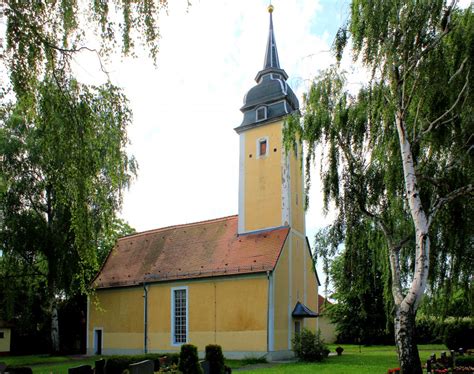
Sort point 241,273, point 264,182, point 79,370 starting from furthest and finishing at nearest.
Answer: point 264,182
point 241,273
point 79,370

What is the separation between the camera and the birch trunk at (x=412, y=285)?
12.3m

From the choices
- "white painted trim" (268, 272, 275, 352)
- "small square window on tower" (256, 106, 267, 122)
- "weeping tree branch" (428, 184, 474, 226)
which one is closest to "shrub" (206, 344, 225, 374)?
"weeping tree branch" (428, 184, 474, 226)

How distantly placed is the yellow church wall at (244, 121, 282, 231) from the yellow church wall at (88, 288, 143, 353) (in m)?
8.38

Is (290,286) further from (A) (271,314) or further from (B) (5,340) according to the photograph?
(B) (5,340)

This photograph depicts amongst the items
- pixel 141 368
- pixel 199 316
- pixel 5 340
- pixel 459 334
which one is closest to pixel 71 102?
pixel 141 368

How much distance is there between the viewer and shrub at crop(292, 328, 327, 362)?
22172 mm

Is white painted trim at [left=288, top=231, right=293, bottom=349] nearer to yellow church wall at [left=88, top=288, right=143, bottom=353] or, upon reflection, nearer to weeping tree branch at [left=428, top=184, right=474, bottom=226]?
yellow church wall at [left=88, top=288, right=143, bottom=353]

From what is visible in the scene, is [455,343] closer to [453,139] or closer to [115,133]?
[453,139]

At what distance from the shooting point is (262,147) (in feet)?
93.3

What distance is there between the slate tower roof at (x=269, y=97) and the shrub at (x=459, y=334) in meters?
14.8

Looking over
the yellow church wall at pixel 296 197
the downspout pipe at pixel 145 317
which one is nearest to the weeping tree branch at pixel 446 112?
the yellow church wall at pixel 296 197

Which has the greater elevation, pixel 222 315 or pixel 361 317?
pixel 222 315

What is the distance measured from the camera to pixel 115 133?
8.59 meters

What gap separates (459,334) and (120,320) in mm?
19559
